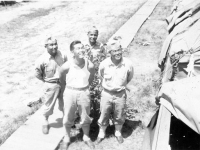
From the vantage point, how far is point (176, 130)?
496 cm

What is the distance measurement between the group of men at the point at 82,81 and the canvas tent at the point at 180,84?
0.68 meters

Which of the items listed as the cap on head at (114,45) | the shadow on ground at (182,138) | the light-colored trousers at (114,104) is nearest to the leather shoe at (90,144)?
the light-colored trousers at (114,104)

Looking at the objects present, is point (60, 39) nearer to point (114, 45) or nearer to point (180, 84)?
point (114, 45)

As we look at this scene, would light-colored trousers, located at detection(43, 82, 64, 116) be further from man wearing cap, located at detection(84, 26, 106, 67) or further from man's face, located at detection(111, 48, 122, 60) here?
man's face, located at detection(111, 48, 122, 60)

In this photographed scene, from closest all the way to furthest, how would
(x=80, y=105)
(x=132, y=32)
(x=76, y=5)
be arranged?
(x=80, y=105) → (x=132, y=32) → (x=76, y=5)

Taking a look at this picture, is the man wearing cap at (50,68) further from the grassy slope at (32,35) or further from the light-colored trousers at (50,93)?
the grassy slope at (32,35)

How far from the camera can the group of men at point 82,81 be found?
412 centimetres

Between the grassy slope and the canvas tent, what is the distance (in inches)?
122

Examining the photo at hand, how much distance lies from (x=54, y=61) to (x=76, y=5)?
13.9 m

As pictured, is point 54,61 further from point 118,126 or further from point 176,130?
point 176,130

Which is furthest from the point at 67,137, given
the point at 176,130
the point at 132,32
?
the point at 132,32

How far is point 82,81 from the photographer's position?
413 cm

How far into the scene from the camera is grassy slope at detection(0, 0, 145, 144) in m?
6.27

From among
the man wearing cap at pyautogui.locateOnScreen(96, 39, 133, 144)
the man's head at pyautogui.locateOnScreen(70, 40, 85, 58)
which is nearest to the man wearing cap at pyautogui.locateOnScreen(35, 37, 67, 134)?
the man's head at pyautogui.locateOnScreen(70, 40, 85, 58)
